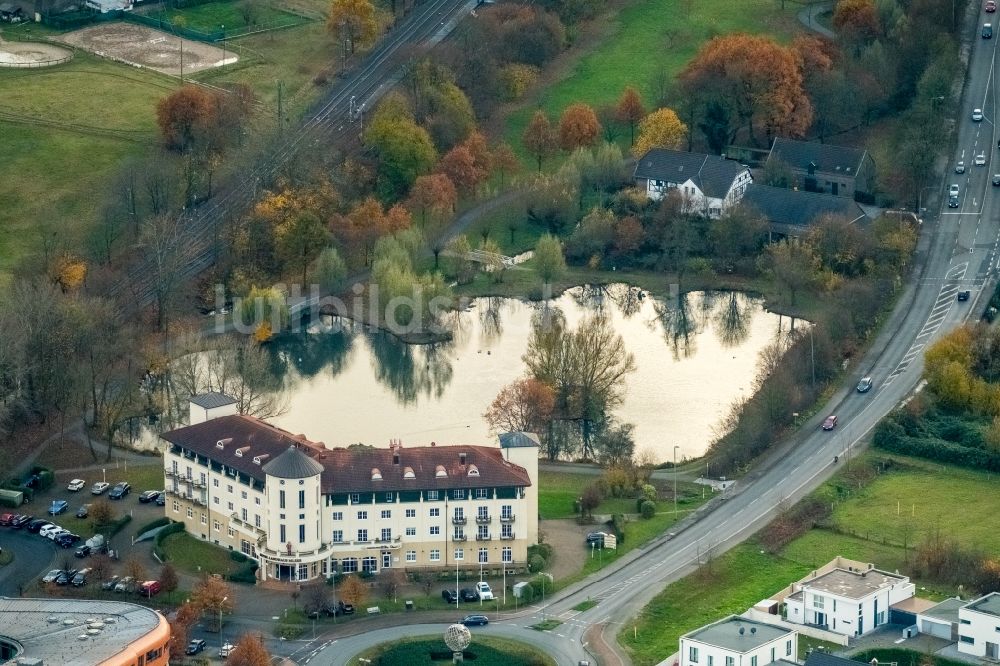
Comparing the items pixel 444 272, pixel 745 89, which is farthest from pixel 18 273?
pixel 745 89

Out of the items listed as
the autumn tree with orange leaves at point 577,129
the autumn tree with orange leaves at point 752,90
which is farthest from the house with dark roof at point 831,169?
the autumn tree with orange leaves at point 577,129

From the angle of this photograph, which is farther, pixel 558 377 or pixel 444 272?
pixel 444 272

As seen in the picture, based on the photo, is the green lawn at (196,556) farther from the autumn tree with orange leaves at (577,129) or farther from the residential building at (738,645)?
the autumn tree with orange leaves at (577,129)

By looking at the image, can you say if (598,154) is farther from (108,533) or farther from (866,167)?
(108,533)

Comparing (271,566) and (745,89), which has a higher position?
(745,89)

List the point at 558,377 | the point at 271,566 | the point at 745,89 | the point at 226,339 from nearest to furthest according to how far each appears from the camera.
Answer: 1. the point at 271,566
2. the point at 558,377
3. the point at 226,339
4. the point at 745,89

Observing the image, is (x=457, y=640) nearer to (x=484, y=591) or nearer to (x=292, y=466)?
(x=484, y=591)
